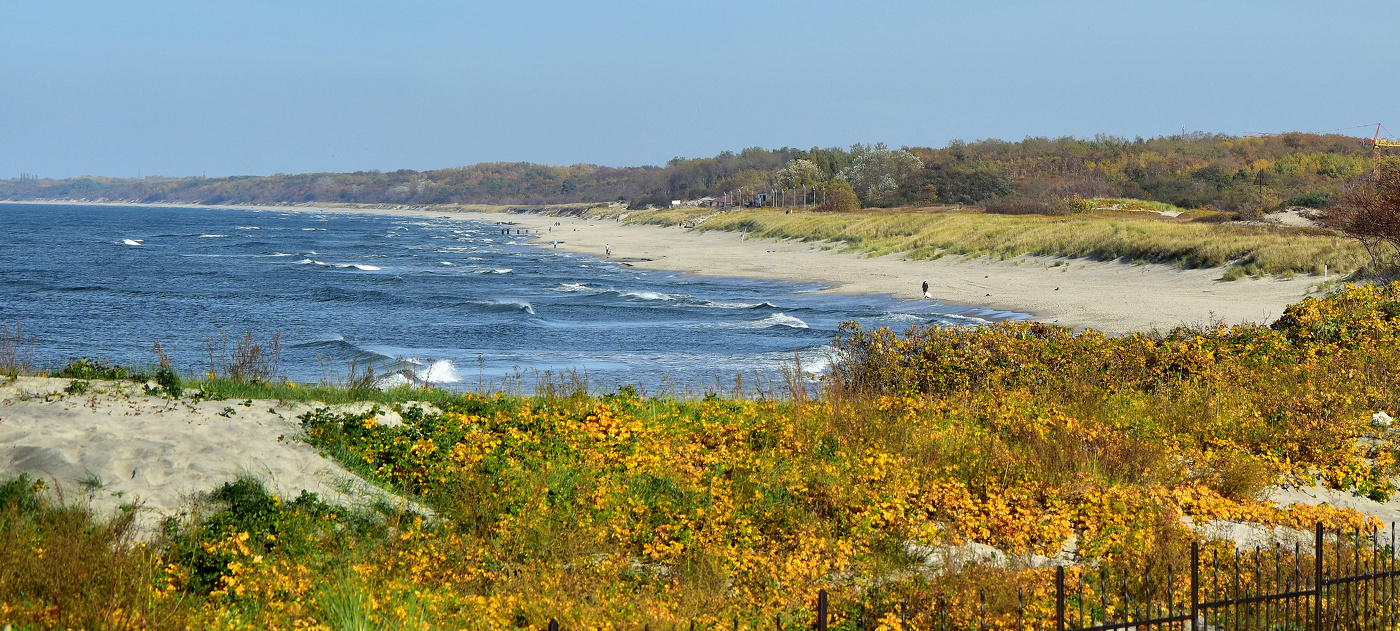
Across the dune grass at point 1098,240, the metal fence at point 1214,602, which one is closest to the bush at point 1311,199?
the dune grass at point 1098,240

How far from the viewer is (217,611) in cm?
565

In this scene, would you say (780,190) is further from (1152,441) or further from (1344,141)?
(1152,441)

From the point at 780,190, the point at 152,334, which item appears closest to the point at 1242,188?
the point at 780,190

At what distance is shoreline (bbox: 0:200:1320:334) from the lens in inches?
1104

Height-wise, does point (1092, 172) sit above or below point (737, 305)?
above

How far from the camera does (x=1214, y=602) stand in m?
5.86

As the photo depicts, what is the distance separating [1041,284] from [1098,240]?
7629 mm

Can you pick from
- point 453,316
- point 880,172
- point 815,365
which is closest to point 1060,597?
point 815,365

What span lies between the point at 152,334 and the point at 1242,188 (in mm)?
78087

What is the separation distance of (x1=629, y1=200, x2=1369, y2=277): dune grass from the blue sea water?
10.1 m

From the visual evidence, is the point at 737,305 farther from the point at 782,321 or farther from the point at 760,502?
the point at 760,502

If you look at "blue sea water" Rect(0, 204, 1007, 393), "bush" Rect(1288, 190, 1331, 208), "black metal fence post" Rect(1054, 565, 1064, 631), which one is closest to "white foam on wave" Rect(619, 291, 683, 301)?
"blue sea water" Rect(0, 204, 1007, 393)

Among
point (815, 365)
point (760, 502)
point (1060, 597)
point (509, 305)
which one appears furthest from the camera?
point (509, 305)

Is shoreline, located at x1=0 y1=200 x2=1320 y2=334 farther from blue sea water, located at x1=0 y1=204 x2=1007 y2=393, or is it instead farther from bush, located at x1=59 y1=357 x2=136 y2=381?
bush, located at x1=59 y1=357 x2=136 y2=381
